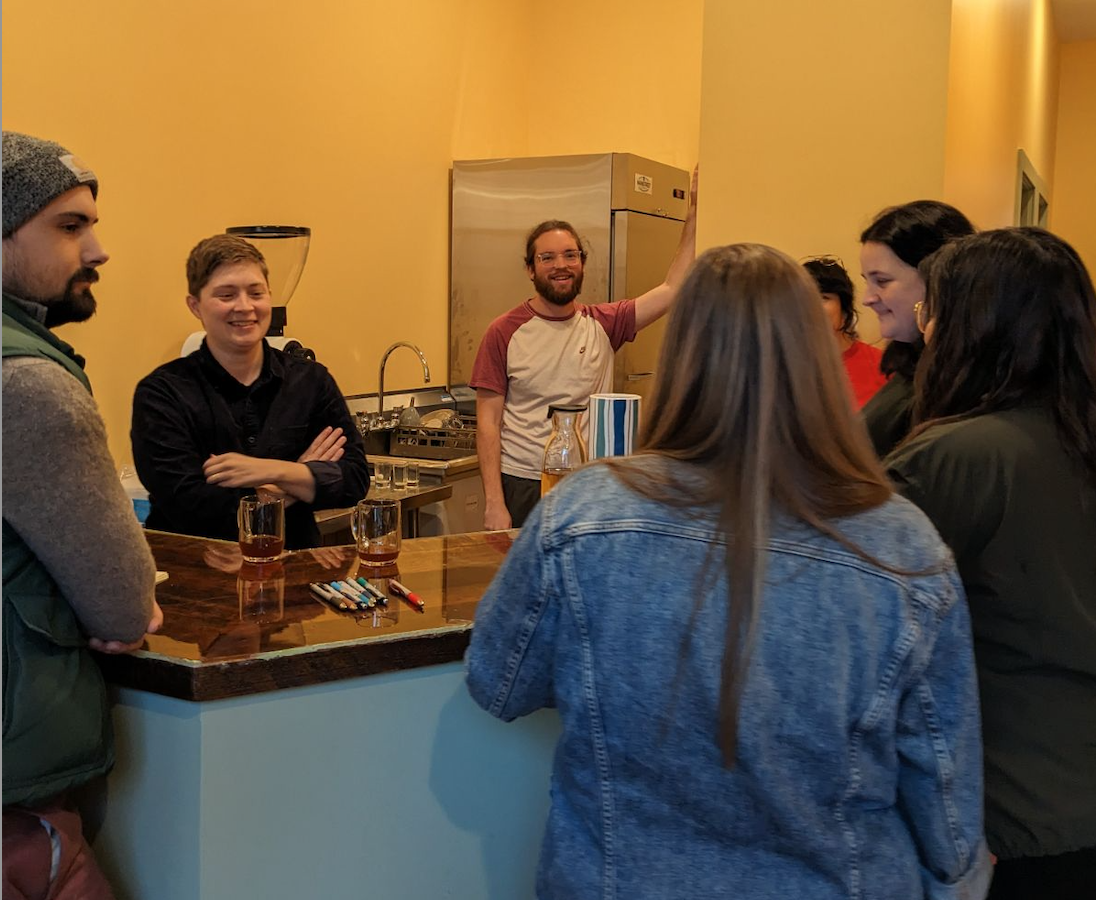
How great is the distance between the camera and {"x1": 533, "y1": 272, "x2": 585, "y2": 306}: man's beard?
3.57 m

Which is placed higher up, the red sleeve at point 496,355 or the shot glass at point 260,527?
the red sleeve at point 496,355

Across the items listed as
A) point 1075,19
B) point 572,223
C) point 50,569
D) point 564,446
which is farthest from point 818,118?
point 1075,19

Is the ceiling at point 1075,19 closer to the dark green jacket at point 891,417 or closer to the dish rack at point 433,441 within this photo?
the dish rack at point 433,441

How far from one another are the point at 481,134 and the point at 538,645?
4.31m

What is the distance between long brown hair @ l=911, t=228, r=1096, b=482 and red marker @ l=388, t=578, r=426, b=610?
30.0 inches

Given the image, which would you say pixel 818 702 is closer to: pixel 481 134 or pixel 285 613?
pixel 285 613

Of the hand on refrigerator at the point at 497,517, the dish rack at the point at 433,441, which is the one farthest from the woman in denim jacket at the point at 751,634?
the dish rack at the point at 433,441

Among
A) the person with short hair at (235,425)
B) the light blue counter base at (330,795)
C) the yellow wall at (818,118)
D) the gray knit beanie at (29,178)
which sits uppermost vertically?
the yellow wall at (818,118)

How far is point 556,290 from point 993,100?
1.63 meters

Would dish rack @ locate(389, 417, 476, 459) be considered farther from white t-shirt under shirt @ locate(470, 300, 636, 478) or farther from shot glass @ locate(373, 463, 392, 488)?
white t-shirt under shirt @ locate(470, 300, 636, 478)

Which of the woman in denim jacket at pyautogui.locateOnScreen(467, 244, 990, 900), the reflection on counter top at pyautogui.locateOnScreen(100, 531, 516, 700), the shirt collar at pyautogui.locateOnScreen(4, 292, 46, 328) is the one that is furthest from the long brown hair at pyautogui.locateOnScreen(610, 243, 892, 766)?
the shirt collar at pyautogui.locateOnScreen(4, 292, 46, 328)

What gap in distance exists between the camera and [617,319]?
376 centimetres

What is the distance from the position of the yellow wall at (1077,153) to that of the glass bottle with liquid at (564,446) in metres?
6.72

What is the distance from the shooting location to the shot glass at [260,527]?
1.83 meters
